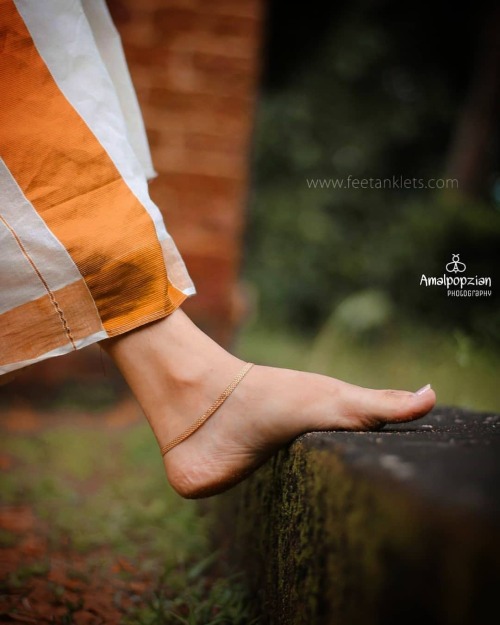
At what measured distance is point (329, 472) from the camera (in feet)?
1.98

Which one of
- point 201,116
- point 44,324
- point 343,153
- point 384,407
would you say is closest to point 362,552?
point 384,407

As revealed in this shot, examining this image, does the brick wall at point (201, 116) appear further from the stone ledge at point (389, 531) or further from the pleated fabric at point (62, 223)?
the stone ledge at point (389, 531)

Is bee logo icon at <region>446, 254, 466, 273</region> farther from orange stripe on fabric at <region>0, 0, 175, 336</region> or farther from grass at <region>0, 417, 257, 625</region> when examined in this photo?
orange stripe on fabric at <region>0, 0, 175, 336</region>

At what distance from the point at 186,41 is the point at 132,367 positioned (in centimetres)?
192

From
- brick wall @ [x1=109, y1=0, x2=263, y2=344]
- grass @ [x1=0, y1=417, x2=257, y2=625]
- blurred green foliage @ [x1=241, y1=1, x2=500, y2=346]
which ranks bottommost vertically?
blurred green foliage @ [x1=241, y1=1, x2=500, y2=346]

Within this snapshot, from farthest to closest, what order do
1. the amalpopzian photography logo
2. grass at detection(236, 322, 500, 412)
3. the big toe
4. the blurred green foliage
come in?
the blurred green foliage, the amalpopzian photography logo, grass at detection(236, 322, 500, 412), the big toe

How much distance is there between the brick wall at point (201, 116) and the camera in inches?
94.0

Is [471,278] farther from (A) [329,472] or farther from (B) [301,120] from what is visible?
(B) [301,120]

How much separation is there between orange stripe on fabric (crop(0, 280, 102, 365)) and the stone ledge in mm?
381

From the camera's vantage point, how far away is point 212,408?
0.91 metres

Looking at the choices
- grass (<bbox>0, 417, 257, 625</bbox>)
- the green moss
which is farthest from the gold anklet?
grass (<bbox>0, 417, 257, 625</bbox>)

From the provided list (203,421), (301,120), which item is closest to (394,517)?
(203,421)

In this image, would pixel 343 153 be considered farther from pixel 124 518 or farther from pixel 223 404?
pixel 223 404

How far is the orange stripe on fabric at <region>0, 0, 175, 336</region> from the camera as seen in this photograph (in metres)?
0.89
